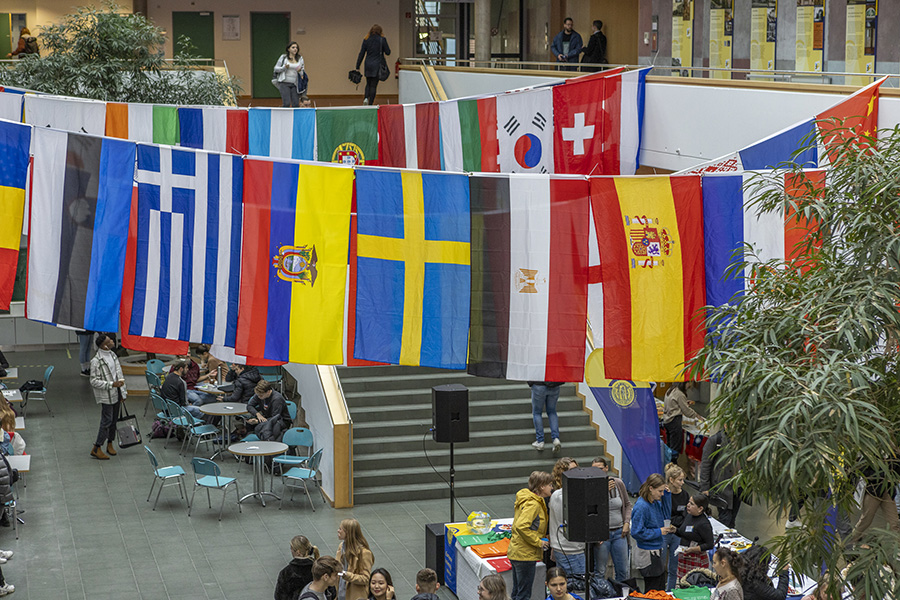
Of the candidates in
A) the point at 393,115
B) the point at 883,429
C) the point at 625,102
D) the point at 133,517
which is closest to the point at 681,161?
the point at 625,102

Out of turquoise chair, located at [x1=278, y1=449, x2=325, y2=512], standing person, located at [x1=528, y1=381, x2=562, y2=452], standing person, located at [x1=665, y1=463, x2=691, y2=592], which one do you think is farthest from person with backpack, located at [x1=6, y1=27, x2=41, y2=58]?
standing person, located at [x1=665, y1=463, x2=691, y2=592]

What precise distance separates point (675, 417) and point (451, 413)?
14.9 feet

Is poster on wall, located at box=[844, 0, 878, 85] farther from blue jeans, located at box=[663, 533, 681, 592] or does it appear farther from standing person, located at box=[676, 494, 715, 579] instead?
blue jeans, located at box=[663, 533, 681, 592]

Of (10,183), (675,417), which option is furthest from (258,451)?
(10,183)

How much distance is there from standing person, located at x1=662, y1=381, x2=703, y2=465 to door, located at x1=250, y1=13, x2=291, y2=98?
17.3 metres

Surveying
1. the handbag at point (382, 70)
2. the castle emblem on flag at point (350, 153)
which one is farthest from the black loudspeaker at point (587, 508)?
the handbag at point (382, 70)

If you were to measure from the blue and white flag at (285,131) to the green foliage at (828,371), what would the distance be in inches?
308

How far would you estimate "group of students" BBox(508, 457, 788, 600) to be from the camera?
10539mm

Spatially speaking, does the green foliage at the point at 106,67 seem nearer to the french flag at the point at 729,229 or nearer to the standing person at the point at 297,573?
the standing person at the point at 297,573

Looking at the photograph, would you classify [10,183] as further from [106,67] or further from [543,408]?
[106,67]

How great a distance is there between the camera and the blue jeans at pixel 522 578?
10578 mm

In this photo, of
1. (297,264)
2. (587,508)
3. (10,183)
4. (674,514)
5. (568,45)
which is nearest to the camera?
(297,264)

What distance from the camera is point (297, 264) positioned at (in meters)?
8.02

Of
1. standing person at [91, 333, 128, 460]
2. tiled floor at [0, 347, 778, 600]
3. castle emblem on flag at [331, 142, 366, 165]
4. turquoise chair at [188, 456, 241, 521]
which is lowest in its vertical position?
tiled floor at [0, 347, 778, 600]
